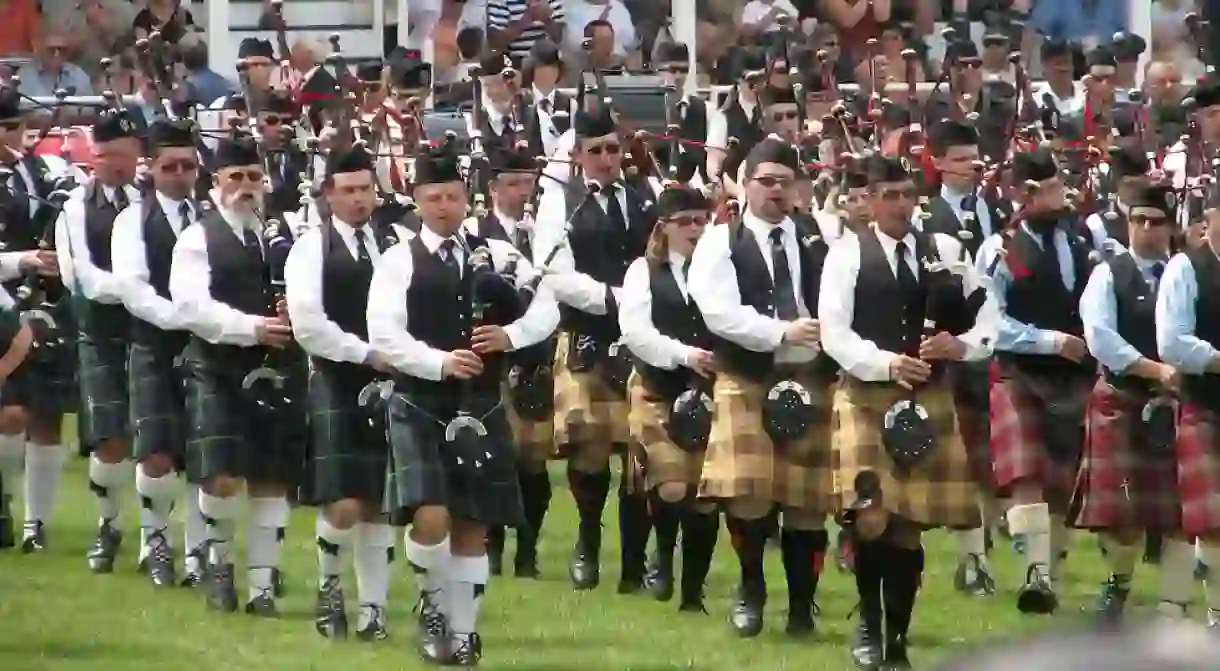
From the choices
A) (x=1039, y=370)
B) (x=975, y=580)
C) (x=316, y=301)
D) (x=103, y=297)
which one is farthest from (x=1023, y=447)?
(x=103, y=297)

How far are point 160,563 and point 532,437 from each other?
1349mm

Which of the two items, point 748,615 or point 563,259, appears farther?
point 563,259

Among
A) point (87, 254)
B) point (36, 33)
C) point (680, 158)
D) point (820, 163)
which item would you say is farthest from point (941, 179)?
point (36, 33)

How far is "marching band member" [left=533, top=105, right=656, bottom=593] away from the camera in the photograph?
9.02 metres

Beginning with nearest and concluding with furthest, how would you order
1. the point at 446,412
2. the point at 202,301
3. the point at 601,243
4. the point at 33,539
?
the point at 446,412 → the point at 202,301 → the point at 601,243 → the point at 33,539

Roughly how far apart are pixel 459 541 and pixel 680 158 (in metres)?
2.87

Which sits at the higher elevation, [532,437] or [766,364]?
[766,364]

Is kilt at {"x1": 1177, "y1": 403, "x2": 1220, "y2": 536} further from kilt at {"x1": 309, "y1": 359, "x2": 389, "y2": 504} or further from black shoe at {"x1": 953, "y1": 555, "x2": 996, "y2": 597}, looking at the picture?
kilt at {"x1": 309, "y1": 359, "x2": 389, "y2": 504}

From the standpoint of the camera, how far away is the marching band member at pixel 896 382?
7074 mm

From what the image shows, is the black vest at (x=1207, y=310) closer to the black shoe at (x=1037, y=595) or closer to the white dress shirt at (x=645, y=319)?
the black shoe at (x=1037, y=595)

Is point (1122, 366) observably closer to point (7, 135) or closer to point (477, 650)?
point (477, 650)

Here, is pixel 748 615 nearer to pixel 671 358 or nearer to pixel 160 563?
pixel 671 358

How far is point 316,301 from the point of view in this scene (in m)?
7.54

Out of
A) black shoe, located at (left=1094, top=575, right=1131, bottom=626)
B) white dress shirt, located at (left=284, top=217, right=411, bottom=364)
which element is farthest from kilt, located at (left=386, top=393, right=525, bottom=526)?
black shoe, located at (left=1094, top=575, right=1131, bottom=626)
